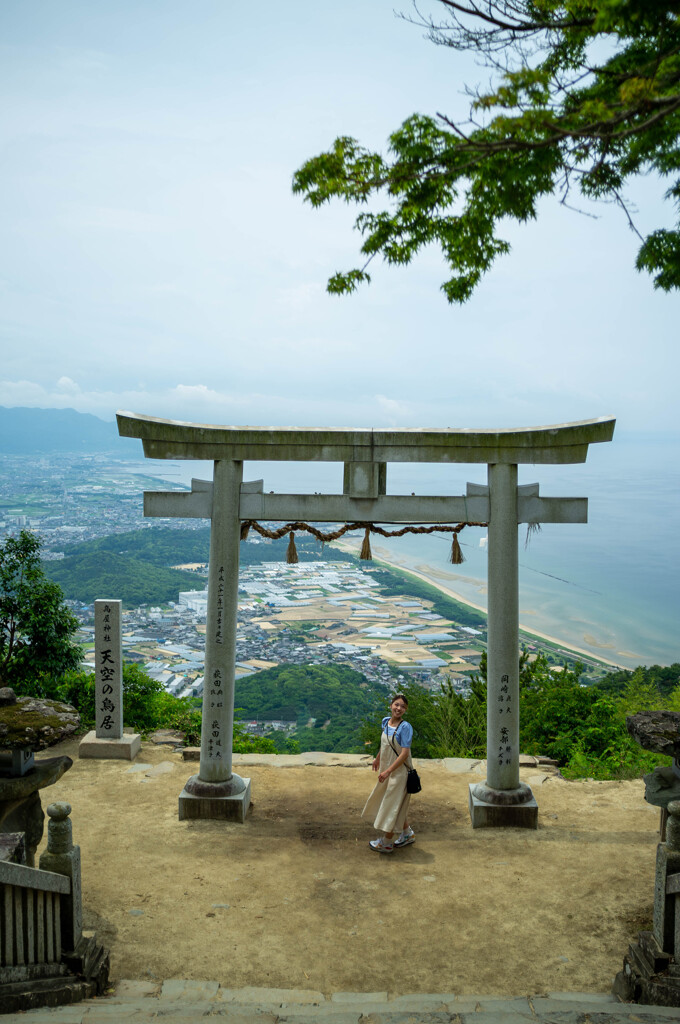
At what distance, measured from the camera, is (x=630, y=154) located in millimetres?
5734

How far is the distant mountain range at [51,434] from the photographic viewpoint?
8977 cm

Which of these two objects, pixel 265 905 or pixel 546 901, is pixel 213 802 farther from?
pixel 546 901

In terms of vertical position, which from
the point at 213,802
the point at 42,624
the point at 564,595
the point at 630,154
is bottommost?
the point at 564,595

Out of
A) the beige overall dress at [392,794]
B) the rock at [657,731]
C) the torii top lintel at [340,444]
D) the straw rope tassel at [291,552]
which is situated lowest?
the beige overall dress at [392,794]

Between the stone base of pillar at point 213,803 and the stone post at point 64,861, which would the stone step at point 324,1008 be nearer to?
the stone post at point 64,861

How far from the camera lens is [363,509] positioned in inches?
324

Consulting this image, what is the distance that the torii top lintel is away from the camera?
8.06m

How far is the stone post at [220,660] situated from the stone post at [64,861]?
10.5 feet

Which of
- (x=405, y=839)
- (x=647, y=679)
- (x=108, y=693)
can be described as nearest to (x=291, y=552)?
(x=405, y=839)

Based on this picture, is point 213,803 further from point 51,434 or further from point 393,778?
point 51,434

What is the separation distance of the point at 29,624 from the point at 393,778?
7594 millimetres

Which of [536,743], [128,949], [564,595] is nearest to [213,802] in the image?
[128,949]

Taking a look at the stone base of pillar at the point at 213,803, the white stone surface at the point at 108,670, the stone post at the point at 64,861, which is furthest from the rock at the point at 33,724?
the white stone surface at the point at 108,670

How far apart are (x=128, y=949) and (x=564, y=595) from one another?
32691 mm
